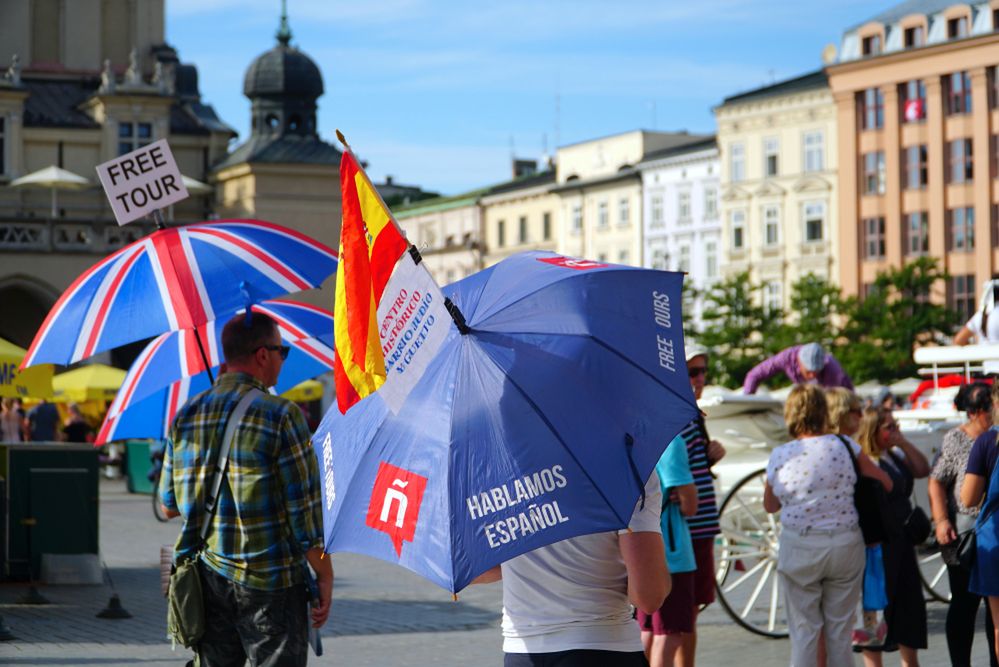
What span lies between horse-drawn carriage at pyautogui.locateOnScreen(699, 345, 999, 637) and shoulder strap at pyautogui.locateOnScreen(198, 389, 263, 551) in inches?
259

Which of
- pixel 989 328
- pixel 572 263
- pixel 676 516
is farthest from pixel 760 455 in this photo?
pixel 572 263

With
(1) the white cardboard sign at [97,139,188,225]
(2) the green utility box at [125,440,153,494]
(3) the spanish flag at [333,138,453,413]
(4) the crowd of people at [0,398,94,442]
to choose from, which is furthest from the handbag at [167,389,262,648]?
(2) the green utility box at [125,440,153,494]

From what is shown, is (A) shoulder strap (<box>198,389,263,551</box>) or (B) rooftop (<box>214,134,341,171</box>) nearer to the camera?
(A) shoulder strap (<box>198,389,263,551</box>)

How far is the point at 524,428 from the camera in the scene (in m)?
4.61

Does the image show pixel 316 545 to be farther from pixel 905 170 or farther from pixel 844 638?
pixel 905 170

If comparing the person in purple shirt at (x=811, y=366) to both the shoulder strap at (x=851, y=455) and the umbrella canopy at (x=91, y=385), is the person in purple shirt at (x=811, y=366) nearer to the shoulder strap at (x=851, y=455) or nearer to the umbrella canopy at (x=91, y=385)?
the shoulder strap at (x=851, y=455)

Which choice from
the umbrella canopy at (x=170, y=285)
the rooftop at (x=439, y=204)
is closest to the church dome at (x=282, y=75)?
the rooftop at (x=439, y=204)

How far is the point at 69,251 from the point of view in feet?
178

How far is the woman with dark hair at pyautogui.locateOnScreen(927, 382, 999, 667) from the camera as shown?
31.1 feet

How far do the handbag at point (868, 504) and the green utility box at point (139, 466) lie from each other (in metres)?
27.3

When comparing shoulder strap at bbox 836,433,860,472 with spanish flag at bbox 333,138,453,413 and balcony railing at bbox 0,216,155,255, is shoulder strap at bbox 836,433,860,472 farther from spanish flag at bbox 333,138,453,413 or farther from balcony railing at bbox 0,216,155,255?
balcony railing at bbox 0,216,155,255

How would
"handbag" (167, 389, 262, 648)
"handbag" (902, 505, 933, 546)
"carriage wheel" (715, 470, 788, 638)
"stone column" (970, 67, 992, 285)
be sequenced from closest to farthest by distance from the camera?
"handbag" (167, 389, 262, 648) < "handbag" (902, 505, 933, 546) < "carriage wheel" (715, 470, 788, 638) < "stone column" (970, 67, 992, 285)

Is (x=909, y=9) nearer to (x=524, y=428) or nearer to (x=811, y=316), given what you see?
(x=811, y=316)

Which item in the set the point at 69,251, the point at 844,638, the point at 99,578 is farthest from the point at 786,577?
the point at 69,251
